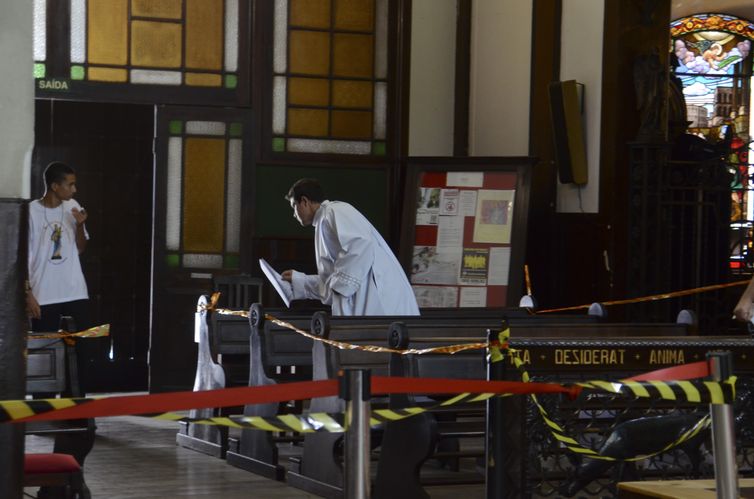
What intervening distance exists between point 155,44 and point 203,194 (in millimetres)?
1263

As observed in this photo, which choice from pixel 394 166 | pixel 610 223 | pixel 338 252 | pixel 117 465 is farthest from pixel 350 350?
pixel 394 166

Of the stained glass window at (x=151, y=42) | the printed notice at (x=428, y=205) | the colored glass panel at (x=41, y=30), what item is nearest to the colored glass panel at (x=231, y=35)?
the stained glass window at (x=151, y=42)

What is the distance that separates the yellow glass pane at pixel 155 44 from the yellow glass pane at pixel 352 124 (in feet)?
4.65

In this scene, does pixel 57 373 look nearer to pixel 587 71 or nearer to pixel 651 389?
pixel 651 389

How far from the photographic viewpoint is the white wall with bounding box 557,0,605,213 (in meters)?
10.3

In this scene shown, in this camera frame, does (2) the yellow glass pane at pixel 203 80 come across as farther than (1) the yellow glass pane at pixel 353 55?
No

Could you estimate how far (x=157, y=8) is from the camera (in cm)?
1078

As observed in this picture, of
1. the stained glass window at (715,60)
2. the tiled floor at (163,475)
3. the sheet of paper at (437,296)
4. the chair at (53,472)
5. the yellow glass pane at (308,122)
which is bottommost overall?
the tiled floor at (163,475)

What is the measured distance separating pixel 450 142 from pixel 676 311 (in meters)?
2.69

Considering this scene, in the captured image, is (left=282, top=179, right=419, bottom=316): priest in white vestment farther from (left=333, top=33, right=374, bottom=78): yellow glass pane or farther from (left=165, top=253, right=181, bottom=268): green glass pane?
(left=333, top=33, right=374, bottom=78): yellow glass pane

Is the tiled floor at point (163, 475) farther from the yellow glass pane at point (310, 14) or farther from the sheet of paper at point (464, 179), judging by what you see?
the yellow glass pane at point (310, 14)

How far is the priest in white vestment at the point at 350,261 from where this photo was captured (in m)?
7.65

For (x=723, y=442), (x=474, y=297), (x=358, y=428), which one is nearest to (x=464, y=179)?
(x=474, y=297)

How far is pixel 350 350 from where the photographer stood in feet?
22.1
